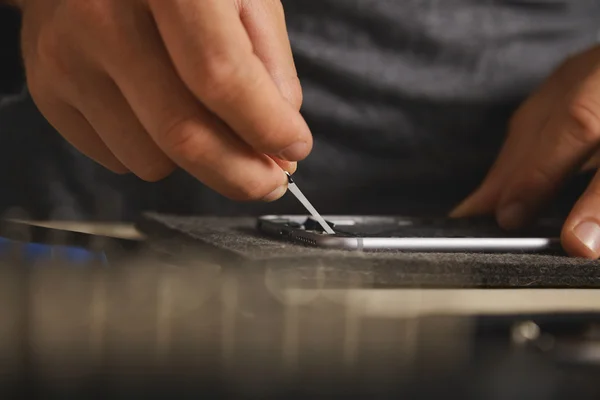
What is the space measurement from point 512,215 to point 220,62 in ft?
0.96

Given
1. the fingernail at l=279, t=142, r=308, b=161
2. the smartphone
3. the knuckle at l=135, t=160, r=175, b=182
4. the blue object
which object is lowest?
the blue object

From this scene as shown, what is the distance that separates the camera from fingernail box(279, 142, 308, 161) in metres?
0.34

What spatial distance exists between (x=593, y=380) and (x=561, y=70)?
1.42 feet

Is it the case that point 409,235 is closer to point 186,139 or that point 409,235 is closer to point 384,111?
point 186,139

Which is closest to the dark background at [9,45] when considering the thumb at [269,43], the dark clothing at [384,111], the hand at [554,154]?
the dark clothing at [384,111]

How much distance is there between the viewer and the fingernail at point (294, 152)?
0.34 meters

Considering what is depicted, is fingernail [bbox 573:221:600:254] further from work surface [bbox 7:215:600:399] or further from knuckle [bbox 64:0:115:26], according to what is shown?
knuckle [bbox 64:0:115:26]

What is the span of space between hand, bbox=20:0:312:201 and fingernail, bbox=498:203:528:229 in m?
0.20

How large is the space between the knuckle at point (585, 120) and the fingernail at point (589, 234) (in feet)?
0.42

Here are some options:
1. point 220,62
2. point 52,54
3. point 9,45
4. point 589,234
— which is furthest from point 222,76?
point 9,45

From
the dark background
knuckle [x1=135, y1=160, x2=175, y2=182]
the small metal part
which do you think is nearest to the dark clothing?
the dark background

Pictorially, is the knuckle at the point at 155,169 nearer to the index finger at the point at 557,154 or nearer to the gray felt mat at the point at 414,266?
the gray felt mat at the point at 414,266

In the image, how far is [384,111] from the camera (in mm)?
662

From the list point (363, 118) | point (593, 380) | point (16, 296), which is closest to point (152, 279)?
point (16, 296)
